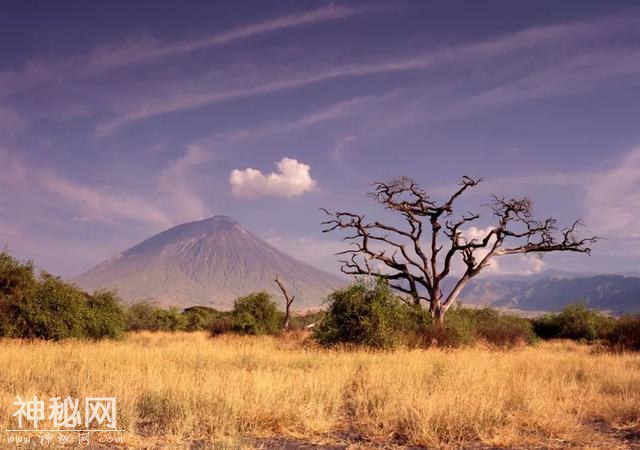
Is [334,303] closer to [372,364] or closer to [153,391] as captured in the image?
[372,364]

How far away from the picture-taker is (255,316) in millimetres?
35531

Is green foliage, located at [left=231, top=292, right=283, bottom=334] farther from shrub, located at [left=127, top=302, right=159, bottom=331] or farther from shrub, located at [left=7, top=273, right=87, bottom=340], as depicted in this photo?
shrub, located at [left=7, top=273, right=87, bottom=340]

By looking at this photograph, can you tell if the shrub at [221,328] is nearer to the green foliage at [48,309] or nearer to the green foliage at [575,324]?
the green foliage at [48,309]

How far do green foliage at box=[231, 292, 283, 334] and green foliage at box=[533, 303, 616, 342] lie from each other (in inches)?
791

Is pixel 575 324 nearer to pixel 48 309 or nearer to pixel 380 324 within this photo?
pixel 380 324

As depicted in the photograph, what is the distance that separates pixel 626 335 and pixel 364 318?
46.5 ft

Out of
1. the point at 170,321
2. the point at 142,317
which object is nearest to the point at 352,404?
the point at 170,321

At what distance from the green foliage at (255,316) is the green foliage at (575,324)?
2008cm

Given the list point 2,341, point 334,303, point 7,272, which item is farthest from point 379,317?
point 7,272

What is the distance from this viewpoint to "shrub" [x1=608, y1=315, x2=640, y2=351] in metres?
24.4

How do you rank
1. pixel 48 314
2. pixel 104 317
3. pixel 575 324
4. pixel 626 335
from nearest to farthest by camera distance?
1. pixel 48 314
2. pixel 626 335
3. pixel 104 317
4. pixel 575 324

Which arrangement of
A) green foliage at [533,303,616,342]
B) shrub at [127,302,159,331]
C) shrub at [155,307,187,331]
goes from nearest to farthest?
green foliage at [533,303,616,342] → shrub at [127,302,159,331] → shrub at [155,307,187,331]

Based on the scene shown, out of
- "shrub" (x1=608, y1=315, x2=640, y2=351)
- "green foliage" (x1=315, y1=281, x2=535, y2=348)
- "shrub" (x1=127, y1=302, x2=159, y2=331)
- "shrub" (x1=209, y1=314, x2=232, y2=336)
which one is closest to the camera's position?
"green foliage" (x1=315, y1=281, x2=535, y2=348)

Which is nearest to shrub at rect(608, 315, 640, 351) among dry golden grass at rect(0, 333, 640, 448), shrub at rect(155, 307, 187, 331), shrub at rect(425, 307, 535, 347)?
shrub at rect(425, 307, 535, 347)
